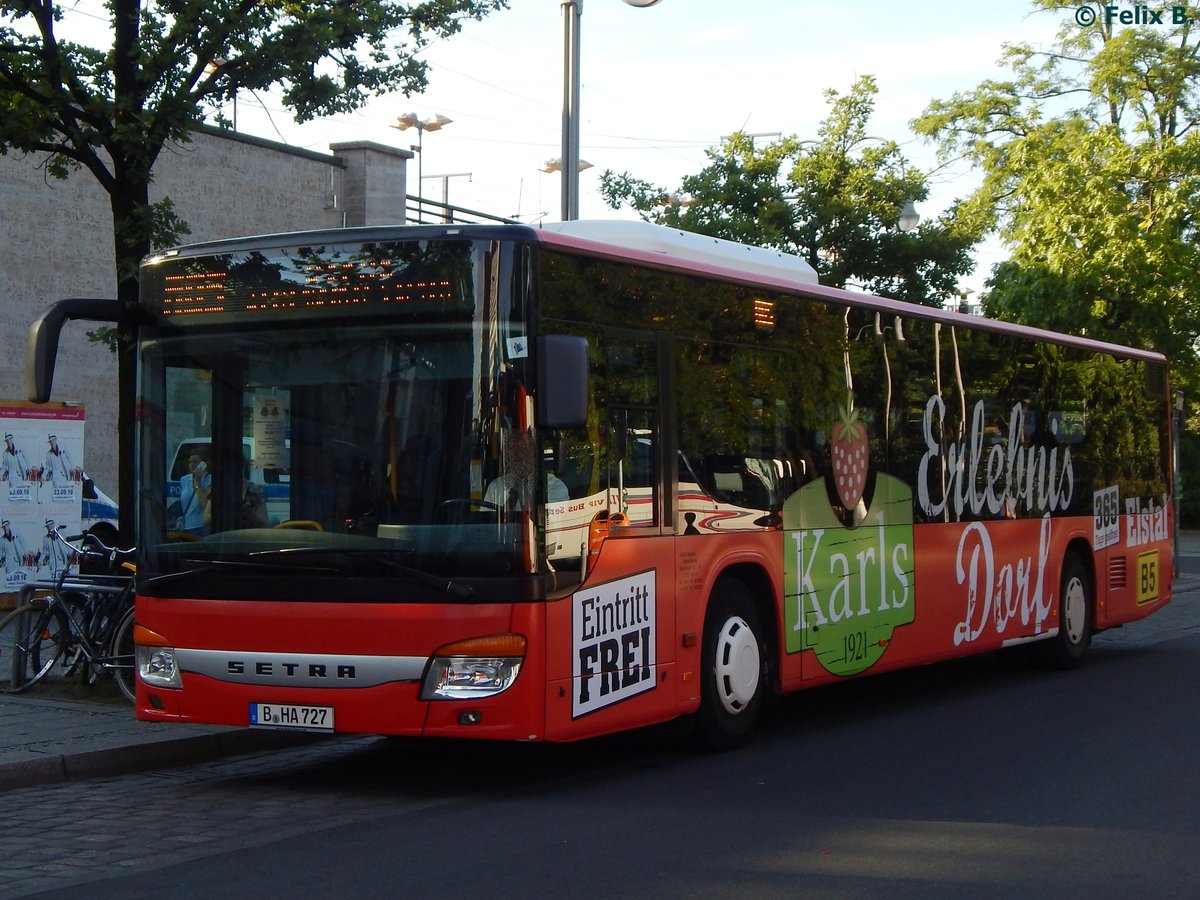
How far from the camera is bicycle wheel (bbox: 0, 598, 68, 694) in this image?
11.6 m

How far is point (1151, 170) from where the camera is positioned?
1070 inches

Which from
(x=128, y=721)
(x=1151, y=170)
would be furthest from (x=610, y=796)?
(x=1151, y=170)

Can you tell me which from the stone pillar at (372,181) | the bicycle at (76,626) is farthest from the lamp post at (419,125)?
the bicycle at (76,626)

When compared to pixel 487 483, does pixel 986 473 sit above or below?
below

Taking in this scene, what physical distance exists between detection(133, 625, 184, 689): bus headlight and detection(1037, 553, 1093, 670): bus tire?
8.93 meters

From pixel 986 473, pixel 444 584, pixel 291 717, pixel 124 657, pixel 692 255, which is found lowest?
pixel 124 657

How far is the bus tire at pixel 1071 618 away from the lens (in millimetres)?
14898

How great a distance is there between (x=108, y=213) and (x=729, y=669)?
678 inches

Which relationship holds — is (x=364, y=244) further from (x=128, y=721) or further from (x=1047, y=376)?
(x=1047, y=376)

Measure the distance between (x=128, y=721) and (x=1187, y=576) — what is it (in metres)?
23.1

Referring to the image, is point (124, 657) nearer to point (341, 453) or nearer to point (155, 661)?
point (155, 661)

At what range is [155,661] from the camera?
28.6ft

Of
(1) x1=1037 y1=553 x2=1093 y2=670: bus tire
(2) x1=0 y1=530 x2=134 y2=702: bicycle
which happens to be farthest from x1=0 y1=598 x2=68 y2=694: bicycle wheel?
(1) x1=1037 y1=553 x2=1093 y2=670: bus tire

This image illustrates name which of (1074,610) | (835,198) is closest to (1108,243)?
(835,198)
